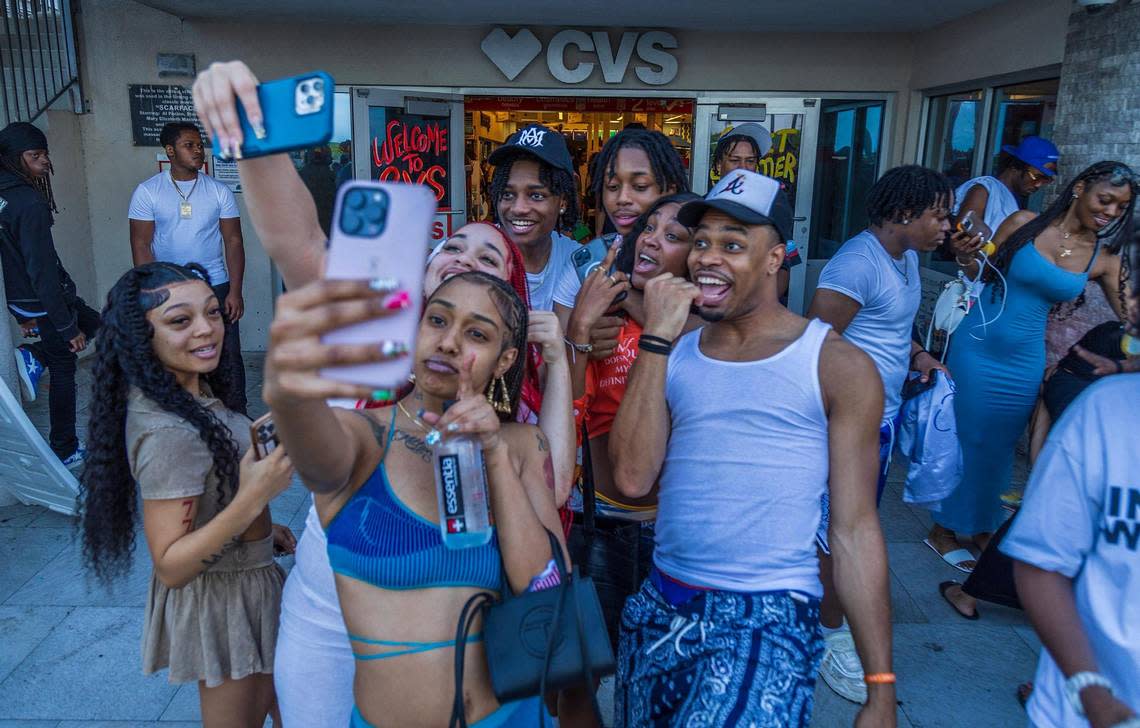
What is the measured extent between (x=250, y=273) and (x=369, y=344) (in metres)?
7.38

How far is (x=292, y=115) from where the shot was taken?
1110 millimetres

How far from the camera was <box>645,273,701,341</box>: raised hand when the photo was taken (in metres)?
1.88

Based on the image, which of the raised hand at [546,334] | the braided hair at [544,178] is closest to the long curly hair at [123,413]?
the raised hand at [546,334]

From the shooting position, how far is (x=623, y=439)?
1.94 meters

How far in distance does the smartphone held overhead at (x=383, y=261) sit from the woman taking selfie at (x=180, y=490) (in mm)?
1111

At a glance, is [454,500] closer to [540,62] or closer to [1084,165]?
[1084,165]

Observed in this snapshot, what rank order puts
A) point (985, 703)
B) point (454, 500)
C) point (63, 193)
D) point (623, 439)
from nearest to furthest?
point (454, 500) < point (623, 439) < point (985, 703) < point (63, 193)

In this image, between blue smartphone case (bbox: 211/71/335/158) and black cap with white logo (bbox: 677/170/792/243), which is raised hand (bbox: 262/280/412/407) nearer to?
blue smartphone case (bbox: 211/71/335/158)

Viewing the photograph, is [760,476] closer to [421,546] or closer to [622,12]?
[421,546]

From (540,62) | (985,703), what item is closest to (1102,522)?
(985,703)

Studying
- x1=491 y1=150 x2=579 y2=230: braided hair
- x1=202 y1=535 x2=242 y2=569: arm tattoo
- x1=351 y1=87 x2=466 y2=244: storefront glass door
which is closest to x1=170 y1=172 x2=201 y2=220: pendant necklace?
x1=351 y1=87 x2=466 y2=244: storefront glass door

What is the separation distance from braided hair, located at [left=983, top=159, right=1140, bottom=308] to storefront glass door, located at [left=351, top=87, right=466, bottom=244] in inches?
169

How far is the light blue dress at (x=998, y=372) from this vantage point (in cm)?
355

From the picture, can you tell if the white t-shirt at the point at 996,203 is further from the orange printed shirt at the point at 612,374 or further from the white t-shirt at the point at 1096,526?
the white t-shirt at the point at 1096,526
